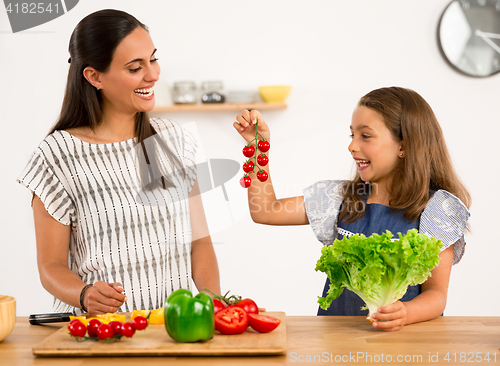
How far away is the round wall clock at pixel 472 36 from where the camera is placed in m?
3.16

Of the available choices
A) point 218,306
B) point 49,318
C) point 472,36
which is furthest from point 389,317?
point 472,36

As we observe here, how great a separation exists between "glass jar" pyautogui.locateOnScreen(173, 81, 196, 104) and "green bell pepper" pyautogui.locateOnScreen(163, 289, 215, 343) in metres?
2.30

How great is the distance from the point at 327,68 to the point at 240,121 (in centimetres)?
201

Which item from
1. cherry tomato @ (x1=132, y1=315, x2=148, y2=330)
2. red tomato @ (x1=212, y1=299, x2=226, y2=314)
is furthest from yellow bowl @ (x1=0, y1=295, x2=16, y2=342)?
red tomato @ (x1=212, y1=299, x2=226, y2=314)

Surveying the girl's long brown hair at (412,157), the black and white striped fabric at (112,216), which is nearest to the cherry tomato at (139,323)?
the black and white striped fabric at (112,216)

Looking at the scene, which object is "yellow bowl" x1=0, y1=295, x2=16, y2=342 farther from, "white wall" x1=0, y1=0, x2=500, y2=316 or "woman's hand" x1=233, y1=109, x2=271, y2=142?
"white wall" x1=0, y1=0, x2=500, y2=316

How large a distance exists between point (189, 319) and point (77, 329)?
24 centimetres

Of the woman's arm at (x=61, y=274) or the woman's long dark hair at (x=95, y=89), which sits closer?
the woman's arm at (x=61, y=274)

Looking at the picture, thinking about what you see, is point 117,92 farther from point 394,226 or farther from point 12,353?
point 394,226

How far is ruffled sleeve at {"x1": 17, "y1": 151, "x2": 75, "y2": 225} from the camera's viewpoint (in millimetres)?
1429

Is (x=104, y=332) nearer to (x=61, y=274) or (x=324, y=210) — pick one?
(x=61, y=274)

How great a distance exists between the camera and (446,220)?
1.50m

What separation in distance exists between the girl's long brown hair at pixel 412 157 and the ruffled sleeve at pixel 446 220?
0.04m

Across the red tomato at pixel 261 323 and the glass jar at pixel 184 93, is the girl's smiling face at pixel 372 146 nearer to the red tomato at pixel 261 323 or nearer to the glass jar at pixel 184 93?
the red tomato at pixel 261 323
